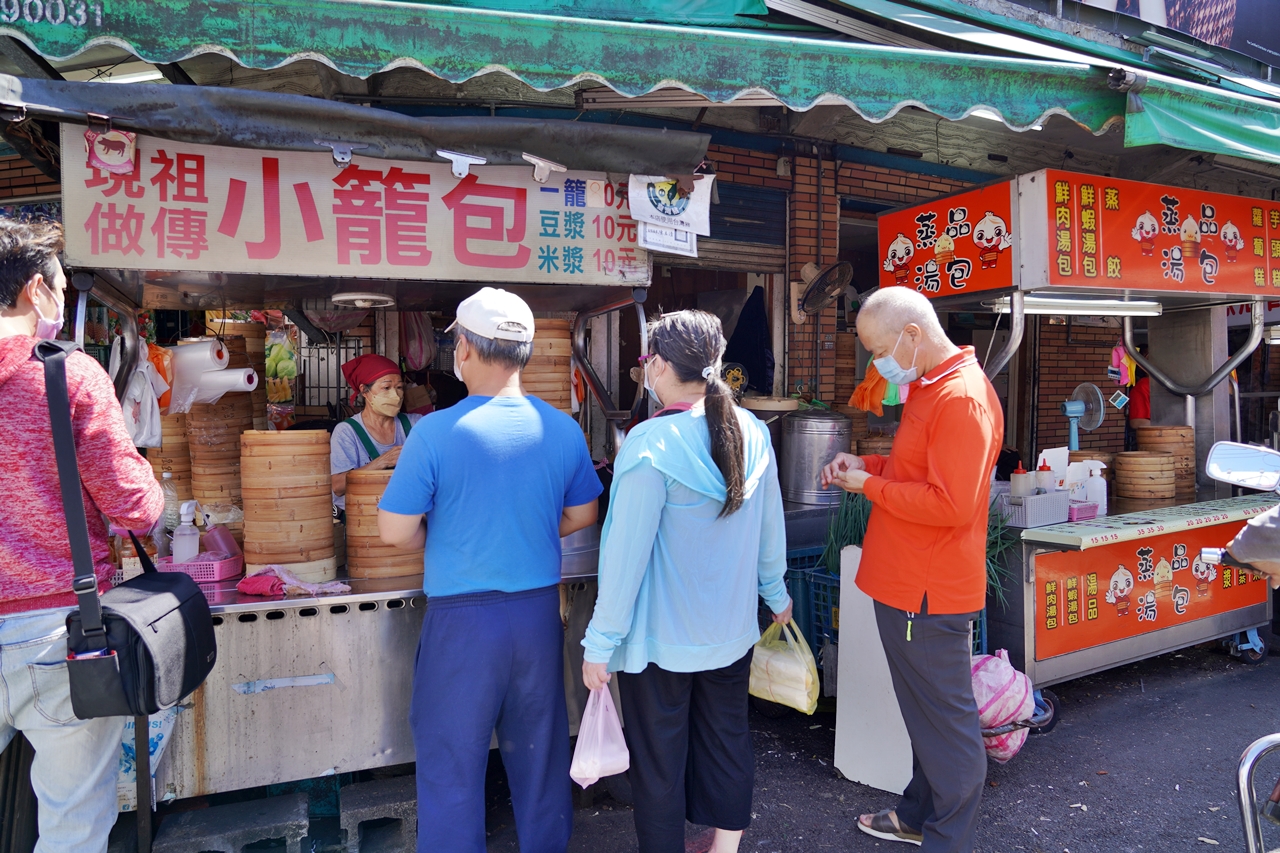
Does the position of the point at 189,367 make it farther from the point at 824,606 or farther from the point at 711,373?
the point at 824,606

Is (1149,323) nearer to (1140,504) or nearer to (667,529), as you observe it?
(1140,504)

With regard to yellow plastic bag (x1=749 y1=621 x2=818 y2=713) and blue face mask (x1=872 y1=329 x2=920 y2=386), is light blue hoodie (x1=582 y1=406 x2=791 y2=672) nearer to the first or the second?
yellow plastic bag (x1=749 y1=621 x2=818 y2=713)

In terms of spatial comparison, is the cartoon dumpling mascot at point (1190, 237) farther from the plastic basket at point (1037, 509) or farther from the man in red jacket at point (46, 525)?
the man in red jacket at point (46, 525)

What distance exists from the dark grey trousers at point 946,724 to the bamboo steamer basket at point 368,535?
190 cm

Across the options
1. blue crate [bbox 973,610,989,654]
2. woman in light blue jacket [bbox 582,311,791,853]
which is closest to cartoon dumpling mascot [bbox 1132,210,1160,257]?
blue crate [bbox 973,610,989,654]

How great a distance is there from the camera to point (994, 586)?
4.09 m

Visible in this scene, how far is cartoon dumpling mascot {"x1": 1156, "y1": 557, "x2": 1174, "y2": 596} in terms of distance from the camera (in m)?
4.66

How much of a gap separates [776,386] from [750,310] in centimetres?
65

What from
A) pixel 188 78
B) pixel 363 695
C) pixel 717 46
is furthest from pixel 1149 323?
pixel 188 78

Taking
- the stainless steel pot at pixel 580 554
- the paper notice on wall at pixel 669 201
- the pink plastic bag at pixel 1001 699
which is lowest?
the pink plastic bag at pixel 1001 699

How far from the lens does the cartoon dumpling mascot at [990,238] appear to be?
448 centimetres

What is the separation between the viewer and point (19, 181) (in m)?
5.79

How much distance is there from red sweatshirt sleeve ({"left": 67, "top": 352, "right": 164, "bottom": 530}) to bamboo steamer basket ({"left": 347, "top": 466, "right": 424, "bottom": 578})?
0.98 metres

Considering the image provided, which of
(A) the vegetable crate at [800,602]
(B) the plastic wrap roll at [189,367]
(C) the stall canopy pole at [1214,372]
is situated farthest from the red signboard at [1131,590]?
(B) the plastic wrap roll at [189,367]
